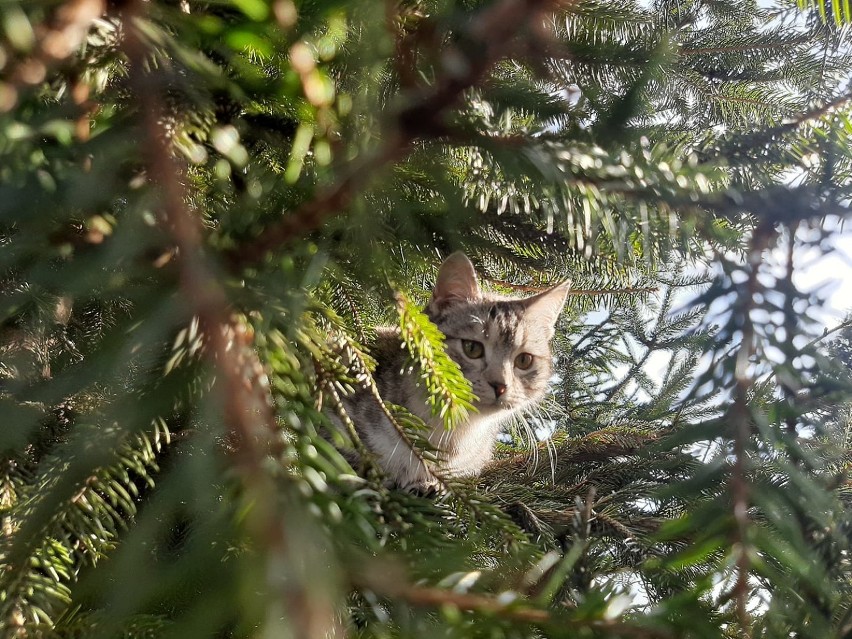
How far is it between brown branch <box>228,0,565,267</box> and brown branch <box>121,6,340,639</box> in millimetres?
60

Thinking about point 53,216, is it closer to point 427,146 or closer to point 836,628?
point 427,146

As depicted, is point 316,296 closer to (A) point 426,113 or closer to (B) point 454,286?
(A) point 426,113

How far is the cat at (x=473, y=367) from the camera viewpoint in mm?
1244

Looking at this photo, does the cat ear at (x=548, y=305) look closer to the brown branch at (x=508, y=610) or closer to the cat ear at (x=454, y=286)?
the cat ear at (x=454, y=286)

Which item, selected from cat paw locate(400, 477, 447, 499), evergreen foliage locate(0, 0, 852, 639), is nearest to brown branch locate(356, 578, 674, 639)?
evergreen foliage locate(0, 0, 852, 639)

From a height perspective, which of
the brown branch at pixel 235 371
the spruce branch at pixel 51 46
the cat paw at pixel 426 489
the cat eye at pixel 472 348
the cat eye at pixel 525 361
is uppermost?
the cat eye at pixel 472 348

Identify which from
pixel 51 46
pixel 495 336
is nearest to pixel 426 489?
pixel 495 336

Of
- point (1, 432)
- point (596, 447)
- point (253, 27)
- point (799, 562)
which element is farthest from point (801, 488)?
point (596, 447)

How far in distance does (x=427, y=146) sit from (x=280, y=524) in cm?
22

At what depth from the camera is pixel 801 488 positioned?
29cm

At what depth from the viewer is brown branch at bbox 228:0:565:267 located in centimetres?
28

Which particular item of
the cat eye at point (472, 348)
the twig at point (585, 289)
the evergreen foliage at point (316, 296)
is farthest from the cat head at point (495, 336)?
the evergreen foliage at point (316, 296)

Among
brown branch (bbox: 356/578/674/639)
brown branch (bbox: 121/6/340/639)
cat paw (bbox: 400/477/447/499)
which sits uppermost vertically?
cat paw (bbox: 400/477/447/499)

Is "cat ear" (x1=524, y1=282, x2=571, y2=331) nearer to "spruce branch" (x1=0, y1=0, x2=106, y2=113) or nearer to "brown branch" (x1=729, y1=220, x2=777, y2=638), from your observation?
"brown branch" (x1=729, y1=220, x2=777, y2=638)
